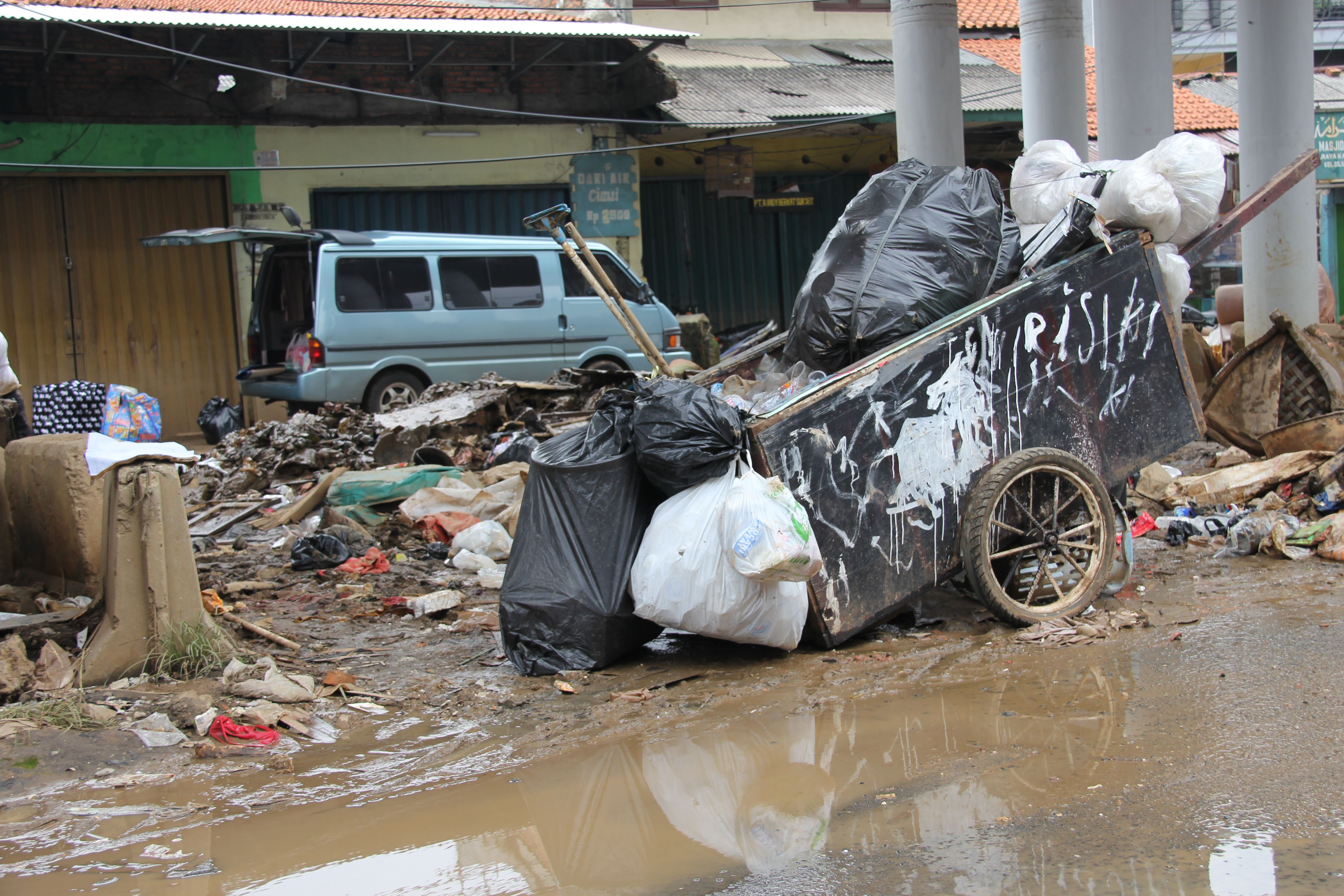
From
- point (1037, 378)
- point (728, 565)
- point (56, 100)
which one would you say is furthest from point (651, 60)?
point (728, 565)

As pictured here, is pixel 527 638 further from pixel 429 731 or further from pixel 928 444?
pixel 928 444

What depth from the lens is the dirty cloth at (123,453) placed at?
168 inches

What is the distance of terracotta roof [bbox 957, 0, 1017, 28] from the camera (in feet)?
63.6

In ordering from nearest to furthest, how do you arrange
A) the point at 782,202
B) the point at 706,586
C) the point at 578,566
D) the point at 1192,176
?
1. the point at 706,586
2. the point at 578,566
3. the point at 1192,176
4. the point at 782,202

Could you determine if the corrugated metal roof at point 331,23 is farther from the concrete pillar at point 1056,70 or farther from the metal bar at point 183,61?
the concrete pillar at point 1056,70

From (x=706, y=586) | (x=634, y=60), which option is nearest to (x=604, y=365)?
(x=634, y=60)

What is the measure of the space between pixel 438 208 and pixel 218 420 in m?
4.14

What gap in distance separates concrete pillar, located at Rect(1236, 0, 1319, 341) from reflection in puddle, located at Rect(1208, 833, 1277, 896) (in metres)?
7.60

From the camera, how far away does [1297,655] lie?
13.9 ft

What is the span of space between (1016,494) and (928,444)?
0.51 meters

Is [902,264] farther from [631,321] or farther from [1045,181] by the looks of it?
[631,321]

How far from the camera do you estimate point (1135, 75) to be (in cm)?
966

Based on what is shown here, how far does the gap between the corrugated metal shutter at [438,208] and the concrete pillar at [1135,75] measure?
6.49 m

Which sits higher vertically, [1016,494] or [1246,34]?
[1246,34]
